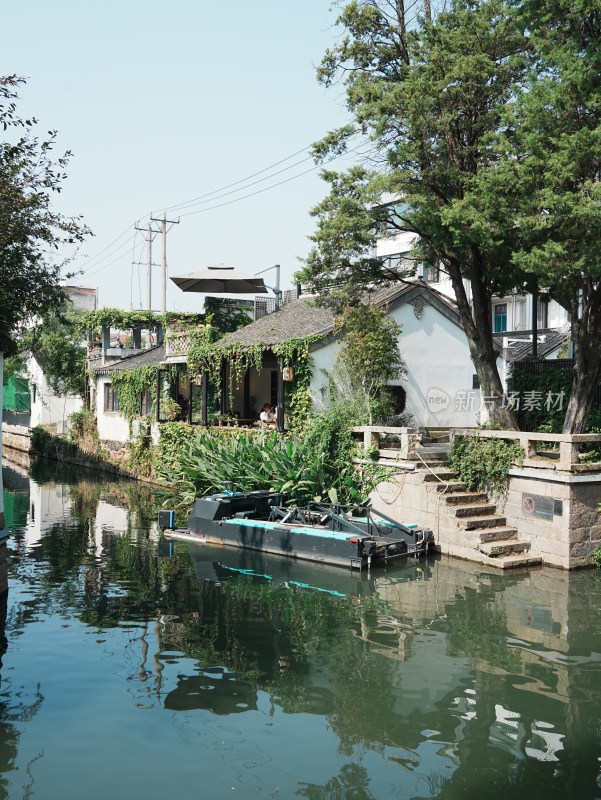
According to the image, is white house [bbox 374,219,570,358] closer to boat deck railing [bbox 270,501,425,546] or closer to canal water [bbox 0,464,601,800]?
boat deck railing [bbox 270,501,425,546]

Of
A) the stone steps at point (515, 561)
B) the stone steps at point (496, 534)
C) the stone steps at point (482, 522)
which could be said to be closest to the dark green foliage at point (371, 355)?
the stone steps at point (482, 522)

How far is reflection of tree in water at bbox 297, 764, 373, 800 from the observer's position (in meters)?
6.89

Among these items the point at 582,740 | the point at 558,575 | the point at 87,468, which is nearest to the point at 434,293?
the point at 558,575

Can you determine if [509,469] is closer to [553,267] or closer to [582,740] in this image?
[553,267]

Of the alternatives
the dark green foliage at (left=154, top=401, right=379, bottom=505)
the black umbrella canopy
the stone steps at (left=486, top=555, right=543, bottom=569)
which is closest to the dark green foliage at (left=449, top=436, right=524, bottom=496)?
Answer: the stone steps at (left=486, top=555, right=543, bottom=569)

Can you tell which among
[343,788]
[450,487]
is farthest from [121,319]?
[343,788]

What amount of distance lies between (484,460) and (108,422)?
2524 cm

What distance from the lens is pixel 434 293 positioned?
24.2 meters

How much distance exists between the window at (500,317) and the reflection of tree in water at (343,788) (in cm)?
3031

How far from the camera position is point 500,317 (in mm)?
35969

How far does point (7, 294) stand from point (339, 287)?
7662mm

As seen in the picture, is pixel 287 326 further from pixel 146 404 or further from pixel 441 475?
pixel 146 404

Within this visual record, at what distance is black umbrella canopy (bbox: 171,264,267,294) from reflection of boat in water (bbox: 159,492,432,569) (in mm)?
15927

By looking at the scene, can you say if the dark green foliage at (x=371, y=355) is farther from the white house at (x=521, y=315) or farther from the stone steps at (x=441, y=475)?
the white house at (x=521, y=315)
